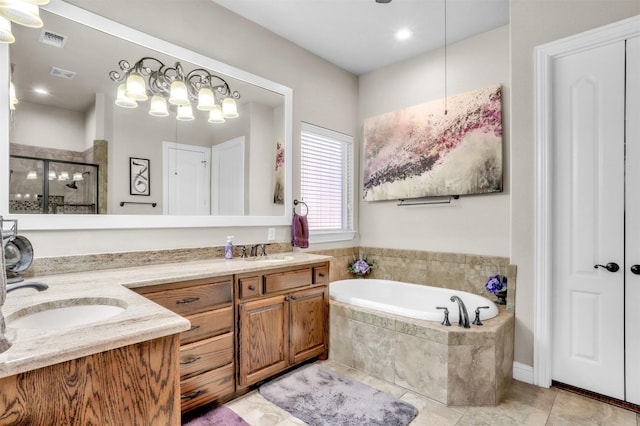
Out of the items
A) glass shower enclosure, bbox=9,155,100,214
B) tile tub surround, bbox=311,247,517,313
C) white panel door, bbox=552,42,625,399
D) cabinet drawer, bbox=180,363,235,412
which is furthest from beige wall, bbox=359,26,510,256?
glass shower enclosure, bbox=9,155,100,214

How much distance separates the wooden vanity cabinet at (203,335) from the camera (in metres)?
1.95

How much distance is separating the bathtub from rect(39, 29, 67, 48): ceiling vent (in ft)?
8.64

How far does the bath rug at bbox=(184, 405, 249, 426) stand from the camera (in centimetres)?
197

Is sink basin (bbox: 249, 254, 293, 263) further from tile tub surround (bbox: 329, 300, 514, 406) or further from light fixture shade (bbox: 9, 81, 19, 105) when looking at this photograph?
light fixture shade (bbox: 9, 81, 19, 105)

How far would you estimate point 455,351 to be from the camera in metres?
2.19

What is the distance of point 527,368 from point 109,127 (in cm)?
342

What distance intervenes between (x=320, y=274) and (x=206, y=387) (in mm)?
1189

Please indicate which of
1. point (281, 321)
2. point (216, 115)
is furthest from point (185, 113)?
point (281, 321)

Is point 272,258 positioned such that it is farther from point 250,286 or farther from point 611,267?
point 611,267

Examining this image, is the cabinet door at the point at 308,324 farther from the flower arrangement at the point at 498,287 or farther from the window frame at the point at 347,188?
the flower arrangement at the point at 498,287

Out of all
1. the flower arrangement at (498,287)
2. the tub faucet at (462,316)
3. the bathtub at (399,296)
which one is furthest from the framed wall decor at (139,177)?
the flower arrangement at (498,287)

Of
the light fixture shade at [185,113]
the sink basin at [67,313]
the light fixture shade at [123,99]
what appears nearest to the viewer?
the sink basin at [67,313]

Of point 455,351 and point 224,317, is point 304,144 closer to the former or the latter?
point 224,317

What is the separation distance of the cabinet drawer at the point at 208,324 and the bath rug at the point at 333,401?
589 millimetres
